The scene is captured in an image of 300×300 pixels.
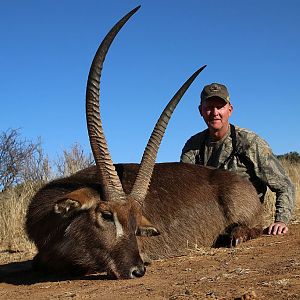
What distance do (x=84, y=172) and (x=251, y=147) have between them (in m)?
2.72

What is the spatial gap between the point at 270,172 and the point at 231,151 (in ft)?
2.44

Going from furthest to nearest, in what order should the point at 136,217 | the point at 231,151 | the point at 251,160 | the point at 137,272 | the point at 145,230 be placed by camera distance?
the point at 231,151 → the point at 251,160 → the point at 145,230 → the point at 136,217 → the point at 137,272

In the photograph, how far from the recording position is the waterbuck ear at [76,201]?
18.4 ft

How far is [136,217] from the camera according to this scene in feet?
19.0

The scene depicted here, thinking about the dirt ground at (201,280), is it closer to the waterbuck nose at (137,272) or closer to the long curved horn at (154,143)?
the waterbuck nose at (137,272)

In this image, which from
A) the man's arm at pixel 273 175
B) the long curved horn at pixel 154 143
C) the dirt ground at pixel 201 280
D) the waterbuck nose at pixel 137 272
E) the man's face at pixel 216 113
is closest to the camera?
the dirt ground at pixel 201 280

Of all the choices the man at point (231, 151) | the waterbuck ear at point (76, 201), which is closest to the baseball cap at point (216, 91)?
the man at point (231, 151)

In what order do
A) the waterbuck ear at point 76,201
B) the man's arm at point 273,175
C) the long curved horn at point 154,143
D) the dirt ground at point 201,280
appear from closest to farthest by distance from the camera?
the dirt ground at point 201,280, the waterbuck ear at point 76,201, the long curved horn at point 154,143, the man's arm at point 273,175

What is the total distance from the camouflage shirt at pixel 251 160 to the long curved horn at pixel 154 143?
7.13 ft

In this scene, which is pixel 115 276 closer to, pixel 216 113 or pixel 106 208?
pixel 106 208

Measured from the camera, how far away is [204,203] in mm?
7539

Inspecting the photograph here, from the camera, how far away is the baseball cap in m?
8.71

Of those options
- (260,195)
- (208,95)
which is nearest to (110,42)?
(208,95)

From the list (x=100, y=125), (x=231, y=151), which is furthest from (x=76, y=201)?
(x=231, y=151)
